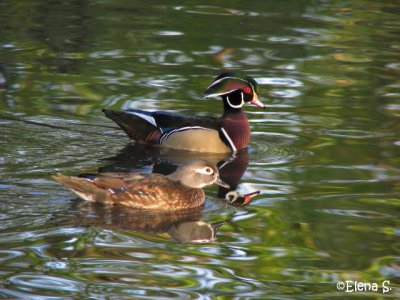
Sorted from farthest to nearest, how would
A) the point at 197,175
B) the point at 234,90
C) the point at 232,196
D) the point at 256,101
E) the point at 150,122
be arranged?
the point at 256,101 < the point at 234,90 < the point at 150,122 < the point at 232,196 < the point at 197,175

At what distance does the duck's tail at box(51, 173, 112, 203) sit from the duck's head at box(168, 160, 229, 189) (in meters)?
0.75

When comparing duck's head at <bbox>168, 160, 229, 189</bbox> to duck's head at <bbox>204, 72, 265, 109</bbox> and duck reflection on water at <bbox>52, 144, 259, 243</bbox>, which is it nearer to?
duck reflection on water at <bbox>52, 144, 259, 243</bbox>

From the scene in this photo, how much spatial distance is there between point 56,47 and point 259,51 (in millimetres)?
2960

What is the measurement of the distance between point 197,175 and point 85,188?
107 cm

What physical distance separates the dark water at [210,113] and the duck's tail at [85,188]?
0.41 ft

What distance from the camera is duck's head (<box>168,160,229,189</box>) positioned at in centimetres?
963

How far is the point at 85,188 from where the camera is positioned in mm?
9203

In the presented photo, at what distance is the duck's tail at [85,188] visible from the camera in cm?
918

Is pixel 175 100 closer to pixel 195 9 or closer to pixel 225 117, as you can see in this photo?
pixel 225 117

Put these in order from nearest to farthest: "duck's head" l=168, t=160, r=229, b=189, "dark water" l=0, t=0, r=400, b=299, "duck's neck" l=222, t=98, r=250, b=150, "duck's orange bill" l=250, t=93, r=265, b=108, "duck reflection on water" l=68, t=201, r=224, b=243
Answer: "dark water" l=0, t=0, r=400, b=299
"duck reflection on water" l=68, t=201, r=224, b=243
"duck's head" l=168, t=160, r=229, b=189
"duck's neck" l=222, t=98, r=250, b=150
"duck's orange bill" l=250, t=93, r=265, b=108

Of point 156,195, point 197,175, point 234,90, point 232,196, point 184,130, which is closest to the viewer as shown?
point 156,195

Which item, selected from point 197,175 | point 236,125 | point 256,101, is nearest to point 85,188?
→ point 197,175

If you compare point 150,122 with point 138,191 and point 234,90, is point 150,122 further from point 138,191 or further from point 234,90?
point 138,191

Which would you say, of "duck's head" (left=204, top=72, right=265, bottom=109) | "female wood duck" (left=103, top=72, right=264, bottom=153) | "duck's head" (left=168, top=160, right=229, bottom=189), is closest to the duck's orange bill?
"duck's head" (left=204, top=72, right=265, bottom=109)
